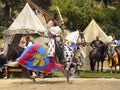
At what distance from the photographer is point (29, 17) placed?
76.3 feet

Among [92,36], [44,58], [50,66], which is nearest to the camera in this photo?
[44,58]

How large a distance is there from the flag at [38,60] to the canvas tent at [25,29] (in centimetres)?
547

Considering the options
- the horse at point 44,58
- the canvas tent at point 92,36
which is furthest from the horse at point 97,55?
the horse at point 44,58

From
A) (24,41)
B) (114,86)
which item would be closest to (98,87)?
(114,86)

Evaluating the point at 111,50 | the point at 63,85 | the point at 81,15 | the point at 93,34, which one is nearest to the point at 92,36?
the point at 93,34

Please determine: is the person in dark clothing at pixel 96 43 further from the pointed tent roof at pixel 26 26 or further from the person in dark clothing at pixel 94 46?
the pointed tent roof at pixel 26 26

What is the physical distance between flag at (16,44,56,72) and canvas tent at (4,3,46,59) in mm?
5473

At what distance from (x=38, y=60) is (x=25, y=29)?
6016 millimetres

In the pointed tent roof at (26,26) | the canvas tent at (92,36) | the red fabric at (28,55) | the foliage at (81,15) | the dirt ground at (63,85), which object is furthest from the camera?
the foliage at (81,15)

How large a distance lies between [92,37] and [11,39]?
244 inches

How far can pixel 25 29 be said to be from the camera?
74.3 feet

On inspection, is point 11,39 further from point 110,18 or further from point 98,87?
point 110,18

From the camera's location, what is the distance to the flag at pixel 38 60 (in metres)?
16.7

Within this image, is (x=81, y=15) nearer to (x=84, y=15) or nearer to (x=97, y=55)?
(x=84, y=15)
